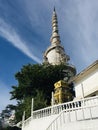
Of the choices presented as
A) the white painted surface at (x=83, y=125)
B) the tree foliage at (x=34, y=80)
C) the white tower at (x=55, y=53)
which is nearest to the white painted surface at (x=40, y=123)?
the white painted surface at (x=83, y=125)

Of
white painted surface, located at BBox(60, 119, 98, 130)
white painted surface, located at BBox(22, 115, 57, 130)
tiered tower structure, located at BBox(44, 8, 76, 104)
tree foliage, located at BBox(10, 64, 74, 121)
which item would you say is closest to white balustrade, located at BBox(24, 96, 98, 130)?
white painted surface, located at BBox(22, 115, 57, 130)

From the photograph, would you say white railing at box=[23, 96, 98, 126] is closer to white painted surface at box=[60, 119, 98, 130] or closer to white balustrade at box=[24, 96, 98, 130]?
white balustrade at box=[24, 96, 98, 130]

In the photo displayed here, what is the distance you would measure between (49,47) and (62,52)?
3.62 meters

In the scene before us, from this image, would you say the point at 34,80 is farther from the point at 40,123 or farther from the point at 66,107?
the point at 66,107

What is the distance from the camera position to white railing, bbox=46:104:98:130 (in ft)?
34.3

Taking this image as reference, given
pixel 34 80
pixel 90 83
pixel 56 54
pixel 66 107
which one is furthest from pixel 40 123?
pixel 56 54

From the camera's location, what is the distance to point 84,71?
60.3ft

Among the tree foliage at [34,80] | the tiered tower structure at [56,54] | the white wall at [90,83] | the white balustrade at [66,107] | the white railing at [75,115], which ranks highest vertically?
the tiered tower structure at [56,54]

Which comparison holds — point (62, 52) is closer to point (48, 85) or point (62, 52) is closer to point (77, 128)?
point (48, 85)

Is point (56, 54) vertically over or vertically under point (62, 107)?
over

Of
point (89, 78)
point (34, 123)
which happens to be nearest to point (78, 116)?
point (34, 123)

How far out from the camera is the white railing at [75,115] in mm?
10454

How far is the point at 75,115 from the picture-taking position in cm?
1115

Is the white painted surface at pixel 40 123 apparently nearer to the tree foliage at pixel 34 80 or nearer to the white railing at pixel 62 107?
the white railing at pixel 62 107
